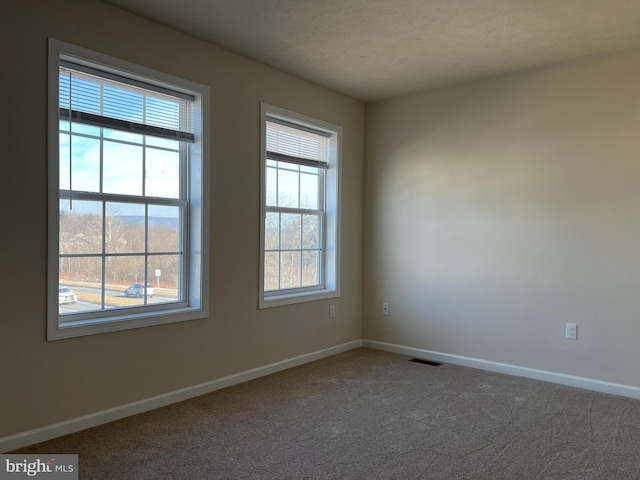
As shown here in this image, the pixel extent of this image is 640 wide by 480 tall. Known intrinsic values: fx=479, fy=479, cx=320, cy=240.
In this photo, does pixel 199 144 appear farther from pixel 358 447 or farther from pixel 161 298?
pixel 358 447

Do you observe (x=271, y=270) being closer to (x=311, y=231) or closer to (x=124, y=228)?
(x=311, y=231)

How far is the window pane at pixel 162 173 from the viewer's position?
3266 millimetres

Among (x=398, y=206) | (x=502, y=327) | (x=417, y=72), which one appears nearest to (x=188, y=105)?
(x=417, y=72)

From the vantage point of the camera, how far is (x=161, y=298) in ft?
11.1

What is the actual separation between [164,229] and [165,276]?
0.33m

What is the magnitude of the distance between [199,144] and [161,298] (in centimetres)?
113

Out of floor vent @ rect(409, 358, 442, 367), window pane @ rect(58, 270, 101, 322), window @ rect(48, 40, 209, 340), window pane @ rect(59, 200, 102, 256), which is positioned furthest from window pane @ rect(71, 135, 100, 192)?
floor vent @ rect(409, 358, 442, 367)

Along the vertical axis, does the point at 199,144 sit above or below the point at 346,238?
above

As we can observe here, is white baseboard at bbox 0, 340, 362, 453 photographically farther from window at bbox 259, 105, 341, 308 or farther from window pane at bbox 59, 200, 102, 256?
window pane at bbox 59, 200, 102, 256

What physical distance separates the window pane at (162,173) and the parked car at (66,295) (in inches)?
31.3

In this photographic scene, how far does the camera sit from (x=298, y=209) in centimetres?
442

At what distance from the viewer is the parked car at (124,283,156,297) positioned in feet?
10.4

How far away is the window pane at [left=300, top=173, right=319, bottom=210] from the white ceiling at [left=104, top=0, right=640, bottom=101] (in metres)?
0.94

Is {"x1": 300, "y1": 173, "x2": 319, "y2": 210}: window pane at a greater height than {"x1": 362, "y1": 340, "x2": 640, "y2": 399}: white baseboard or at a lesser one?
greater
